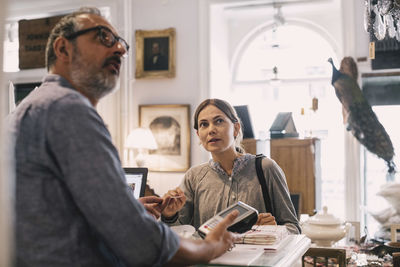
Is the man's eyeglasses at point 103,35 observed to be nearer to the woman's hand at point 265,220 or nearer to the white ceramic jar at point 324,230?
the woman's hand at point 265,220

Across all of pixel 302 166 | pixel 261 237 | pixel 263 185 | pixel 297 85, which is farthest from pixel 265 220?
pixel 297 85

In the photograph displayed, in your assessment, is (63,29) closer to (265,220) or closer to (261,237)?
(261,237)

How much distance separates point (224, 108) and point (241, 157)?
1.07 ft

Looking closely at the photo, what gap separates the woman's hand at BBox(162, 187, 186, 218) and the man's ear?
88cm

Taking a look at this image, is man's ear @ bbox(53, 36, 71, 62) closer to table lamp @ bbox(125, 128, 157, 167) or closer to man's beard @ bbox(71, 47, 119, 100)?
man's beard @ bbox(71, 47, 119, 100)

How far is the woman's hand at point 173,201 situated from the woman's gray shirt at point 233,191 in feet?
1.06

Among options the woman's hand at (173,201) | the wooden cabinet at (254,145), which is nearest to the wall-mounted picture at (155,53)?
the wooden cabinet at (254,145)

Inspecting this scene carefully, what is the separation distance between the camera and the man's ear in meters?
1.44

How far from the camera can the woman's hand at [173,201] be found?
2156 millimetres

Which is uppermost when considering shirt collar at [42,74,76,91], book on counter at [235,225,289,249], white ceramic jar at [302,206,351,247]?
shirt collar at [42,74,76,91]

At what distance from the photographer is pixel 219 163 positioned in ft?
9.02

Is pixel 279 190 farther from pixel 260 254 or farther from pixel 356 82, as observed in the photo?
pixel 356 82

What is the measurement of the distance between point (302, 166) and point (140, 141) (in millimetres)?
2086

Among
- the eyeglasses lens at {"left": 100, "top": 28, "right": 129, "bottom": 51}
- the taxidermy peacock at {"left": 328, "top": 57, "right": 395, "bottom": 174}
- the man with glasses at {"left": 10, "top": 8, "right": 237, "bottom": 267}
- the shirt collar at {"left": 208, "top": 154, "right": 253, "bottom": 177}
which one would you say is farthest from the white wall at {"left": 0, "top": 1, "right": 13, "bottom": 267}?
Answer: the taxidermy peacock at {"left": 328, "top": 57, "right": 395, "bottom": 174}
